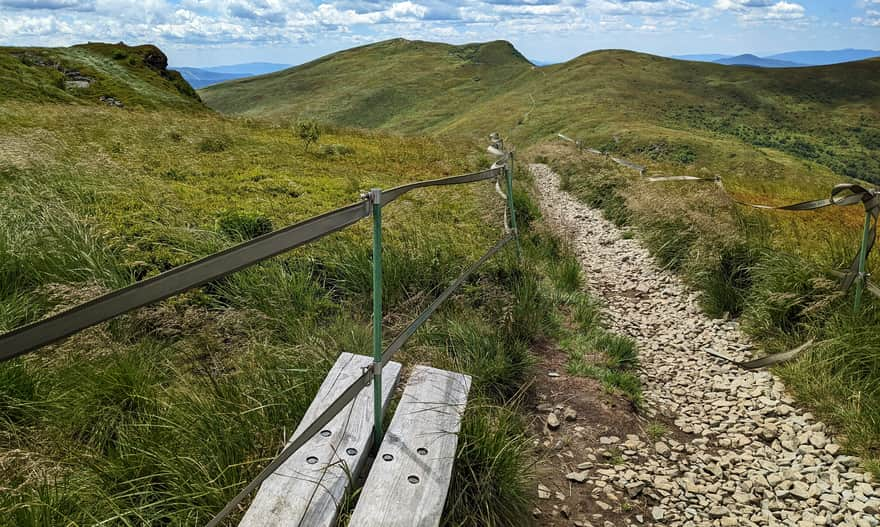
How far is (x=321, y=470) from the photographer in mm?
2453

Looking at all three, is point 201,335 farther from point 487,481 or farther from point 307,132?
point 307,132

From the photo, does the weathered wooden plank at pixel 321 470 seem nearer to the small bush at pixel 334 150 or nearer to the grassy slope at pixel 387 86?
the small bush at pixel 334 150

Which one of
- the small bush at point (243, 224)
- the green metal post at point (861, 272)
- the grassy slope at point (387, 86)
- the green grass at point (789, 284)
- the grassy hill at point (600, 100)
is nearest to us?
the green grass at point (789, 284)

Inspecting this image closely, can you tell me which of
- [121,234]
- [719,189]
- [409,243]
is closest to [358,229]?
[409,243]

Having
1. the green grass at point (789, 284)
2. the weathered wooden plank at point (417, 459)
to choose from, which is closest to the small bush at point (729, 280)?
the green grass at point (789, 284)

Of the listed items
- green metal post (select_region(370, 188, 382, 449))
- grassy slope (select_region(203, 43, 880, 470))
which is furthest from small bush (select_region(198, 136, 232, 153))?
green metal post (select_region(370, 188, 382, 449))

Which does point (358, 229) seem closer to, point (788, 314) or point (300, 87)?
point (788, 314)

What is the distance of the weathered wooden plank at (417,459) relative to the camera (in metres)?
2.32

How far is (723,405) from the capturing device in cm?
495

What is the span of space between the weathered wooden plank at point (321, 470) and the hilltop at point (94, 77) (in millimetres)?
23352

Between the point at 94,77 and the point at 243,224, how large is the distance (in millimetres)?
30825

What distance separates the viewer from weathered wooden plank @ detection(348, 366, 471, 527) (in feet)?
7.60

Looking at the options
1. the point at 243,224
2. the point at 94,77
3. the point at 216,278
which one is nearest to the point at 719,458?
the point at 216,278

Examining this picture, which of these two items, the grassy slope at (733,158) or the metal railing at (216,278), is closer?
the metal railing at (216,278)
